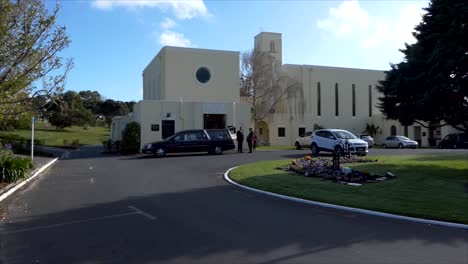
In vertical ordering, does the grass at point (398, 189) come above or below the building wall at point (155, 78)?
below

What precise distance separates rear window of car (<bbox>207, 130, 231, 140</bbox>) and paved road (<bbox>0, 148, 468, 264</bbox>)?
17.3 meters

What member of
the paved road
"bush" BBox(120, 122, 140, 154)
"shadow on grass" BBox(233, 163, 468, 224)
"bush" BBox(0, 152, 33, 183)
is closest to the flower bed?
"shadow on grass" BBox(233, 163, 468, 224)

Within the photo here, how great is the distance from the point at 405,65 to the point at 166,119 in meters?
20.6

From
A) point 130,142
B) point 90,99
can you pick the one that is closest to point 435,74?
point 130,142

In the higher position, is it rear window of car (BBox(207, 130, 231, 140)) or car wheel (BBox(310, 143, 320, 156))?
rear window of car (BBox(207, 130, 231, 140))

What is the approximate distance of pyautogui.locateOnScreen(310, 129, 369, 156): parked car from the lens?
24.4 metres

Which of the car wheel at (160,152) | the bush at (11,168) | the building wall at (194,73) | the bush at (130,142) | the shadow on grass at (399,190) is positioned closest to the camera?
the shadow on grass at (399,190)

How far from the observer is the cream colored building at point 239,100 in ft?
118

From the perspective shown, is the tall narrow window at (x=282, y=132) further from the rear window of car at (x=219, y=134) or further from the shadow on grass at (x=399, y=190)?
the shadow on grass at (x=399, y=190)

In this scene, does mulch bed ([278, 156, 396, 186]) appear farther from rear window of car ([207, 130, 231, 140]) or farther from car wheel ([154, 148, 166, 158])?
rear window of car ([207, 130, 231, 140])

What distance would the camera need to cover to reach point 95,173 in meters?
19.1

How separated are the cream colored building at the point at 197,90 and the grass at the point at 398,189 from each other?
62.3 ft

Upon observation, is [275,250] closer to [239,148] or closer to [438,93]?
[438,93]

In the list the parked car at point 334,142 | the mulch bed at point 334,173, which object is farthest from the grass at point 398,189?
the parked car at point 334,142
